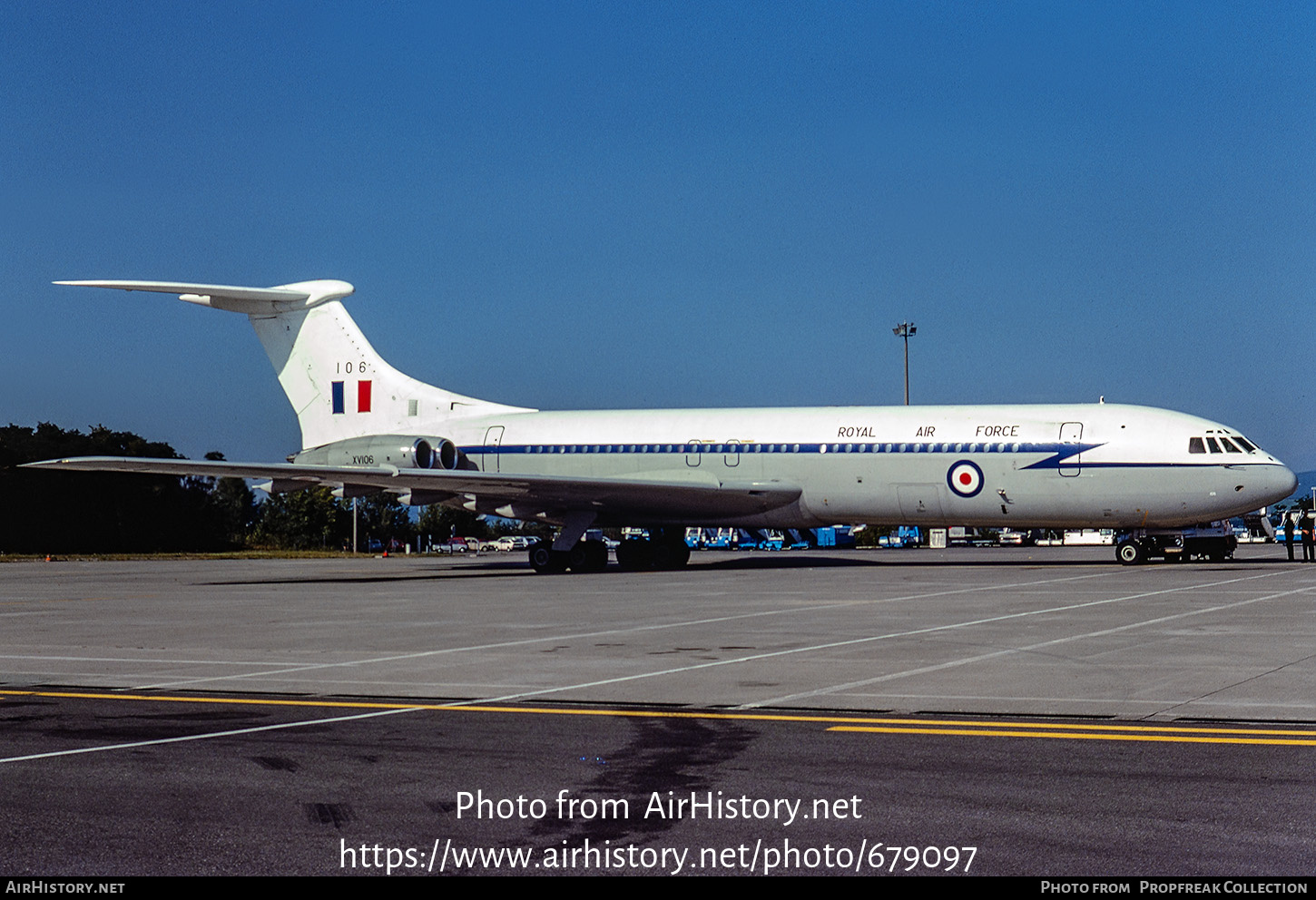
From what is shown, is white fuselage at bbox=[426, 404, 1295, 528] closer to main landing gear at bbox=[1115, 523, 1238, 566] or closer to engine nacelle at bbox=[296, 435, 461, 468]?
main landing gear at bbox=[1115, 523, 1238, 566]

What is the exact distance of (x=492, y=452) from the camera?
125ft

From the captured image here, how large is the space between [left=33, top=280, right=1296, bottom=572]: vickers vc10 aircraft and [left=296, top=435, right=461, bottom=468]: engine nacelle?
0.17 ft

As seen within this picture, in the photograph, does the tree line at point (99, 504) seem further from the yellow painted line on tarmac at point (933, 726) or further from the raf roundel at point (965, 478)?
the yellow painted line on tarmac at point (933, 726)

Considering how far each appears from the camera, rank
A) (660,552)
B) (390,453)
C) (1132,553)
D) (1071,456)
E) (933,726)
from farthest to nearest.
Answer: (660,552) < (390,453) < (1132,553) < (1071,456) < (933,726)

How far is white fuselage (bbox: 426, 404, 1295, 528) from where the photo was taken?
102ft

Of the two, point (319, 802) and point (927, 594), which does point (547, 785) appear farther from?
point (927, 594)

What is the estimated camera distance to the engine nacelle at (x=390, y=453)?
36.4 m

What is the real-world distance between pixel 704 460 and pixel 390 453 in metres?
8.98

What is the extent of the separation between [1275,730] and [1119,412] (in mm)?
25018

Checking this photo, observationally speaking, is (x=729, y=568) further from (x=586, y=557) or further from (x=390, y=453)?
(x=390, y=453)

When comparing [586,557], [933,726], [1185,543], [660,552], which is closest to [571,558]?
[586,557]

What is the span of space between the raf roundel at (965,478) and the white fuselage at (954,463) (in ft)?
0.11

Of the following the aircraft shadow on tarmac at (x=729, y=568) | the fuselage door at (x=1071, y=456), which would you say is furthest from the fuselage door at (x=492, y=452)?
the fuselage door at (x=1071, y=456)
